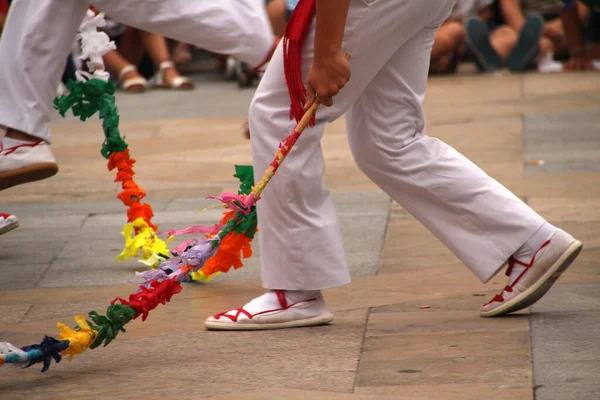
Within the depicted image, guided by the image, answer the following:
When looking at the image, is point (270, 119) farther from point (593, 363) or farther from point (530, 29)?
point (530, 29)

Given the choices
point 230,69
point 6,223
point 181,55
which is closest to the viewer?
point 6,223

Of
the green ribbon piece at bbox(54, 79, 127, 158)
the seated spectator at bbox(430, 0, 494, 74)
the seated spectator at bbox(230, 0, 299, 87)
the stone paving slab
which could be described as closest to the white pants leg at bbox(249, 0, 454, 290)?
the green ribbon piece at bbox(54, 79, 127, 158)

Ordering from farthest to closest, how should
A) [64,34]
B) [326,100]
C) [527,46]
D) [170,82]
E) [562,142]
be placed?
[170,82] → [527,46] → [562,142] → [64,34] → [326,100]

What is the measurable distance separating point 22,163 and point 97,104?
0.36 meters

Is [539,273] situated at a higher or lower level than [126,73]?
higher

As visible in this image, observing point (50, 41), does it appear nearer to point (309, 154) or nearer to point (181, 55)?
point (309, 154)

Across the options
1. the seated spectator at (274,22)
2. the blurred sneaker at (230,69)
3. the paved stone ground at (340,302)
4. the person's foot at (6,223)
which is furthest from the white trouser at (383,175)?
the blurred sneaker at (230,69)

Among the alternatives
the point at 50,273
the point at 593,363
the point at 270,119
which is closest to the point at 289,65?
the point at 270,119

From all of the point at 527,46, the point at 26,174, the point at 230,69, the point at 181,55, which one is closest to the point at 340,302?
the point at 26,174

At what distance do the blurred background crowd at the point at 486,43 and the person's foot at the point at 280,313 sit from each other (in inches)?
276

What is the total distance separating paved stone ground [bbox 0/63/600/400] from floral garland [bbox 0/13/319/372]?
0.36ft

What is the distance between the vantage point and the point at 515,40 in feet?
34.5

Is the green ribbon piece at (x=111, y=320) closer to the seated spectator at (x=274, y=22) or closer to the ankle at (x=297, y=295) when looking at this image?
the ankle at (x=297, y=295)

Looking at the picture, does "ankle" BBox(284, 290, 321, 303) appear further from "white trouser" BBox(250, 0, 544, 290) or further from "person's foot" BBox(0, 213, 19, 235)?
"person's foot" BBox(0, 213, 19, 235)
